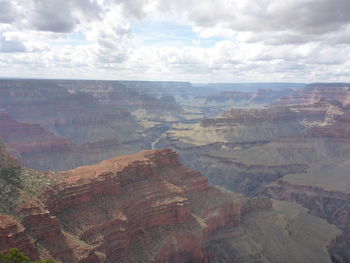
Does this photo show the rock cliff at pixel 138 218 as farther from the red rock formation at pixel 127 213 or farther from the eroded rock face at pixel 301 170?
the eroded rock face at pixel 301 170

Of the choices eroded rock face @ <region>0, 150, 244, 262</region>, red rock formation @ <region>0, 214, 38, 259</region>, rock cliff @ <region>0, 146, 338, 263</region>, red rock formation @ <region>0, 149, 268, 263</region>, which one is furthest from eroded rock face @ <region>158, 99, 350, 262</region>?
red rock formation @ <region>0, 214, 38, 259</region>

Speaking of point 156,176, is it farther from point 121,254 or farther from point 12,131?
point 12,131

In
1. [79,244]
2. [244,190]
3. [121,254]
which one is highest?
[79,244]

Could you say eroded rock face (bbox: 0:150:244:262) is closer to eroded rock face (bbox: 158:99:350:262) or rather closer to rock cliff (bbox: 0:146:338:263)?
rock cliff (bbox: 0:146:338:263)

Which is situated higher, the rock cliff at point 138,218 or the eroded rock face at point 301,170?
the rock cliff at point 138,218

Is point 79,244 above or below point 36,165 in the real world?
above

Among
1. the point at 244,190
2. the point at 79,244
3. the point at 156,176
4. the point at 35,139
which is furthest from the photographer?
the point at 35,139

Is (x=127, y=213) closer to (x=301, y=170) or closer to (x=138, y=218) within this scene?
(x=138, y=218)

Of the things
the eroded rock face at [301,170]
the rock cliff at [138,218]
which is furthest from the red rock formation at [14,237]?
the eroded rock face at [301,170]

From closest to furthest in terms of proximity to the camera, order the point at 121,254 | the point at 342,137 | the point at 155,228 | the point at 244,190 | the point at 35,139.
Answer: the point at 121,254 → the point at 155,228 → the point at 244,190 → the point at 35,139 → the point at 342,137

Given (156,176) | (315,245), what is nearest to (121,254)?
(156,176)

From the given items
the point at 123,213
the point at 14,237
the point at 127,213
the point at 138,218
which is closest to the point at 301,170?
the point at 138,218
